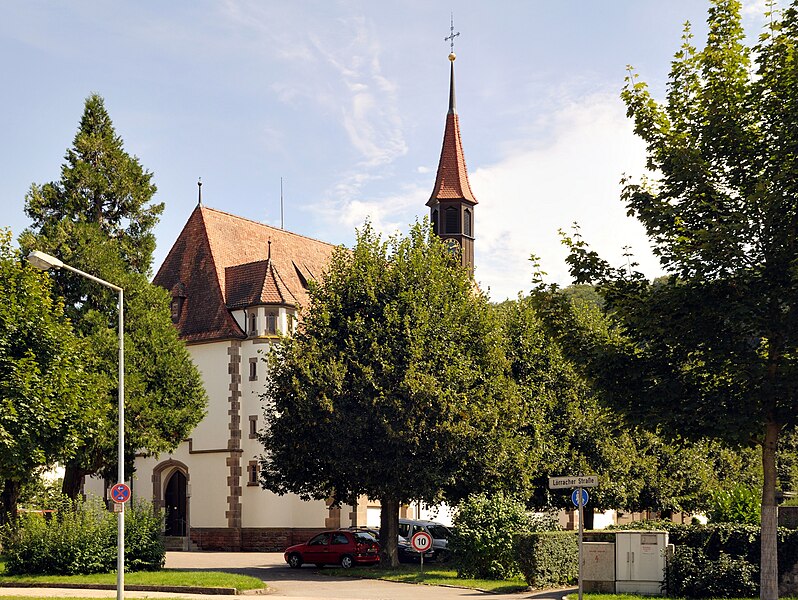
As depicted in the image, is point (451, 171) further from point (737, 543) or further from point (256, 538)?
point (737, 543)

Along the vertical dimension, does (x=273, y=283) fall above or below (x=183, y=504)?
above

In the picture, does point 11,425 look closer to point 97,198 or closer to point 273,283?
point 97,198

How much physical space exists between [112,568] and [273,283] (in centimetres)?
2220

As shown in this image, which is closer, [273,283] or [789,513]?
[789,513]

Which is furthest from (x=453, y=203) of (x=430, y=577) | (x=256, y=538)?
(x=430, y=577)

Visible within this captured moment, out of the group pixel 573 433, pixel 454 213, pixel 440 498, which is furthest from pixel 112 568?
pixel 454 213

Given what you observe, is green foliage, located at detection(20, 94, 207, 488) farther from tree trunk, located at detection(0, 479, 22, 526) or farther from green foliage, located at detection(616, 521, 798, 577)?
green foliage, located at detection(616, 521, 798, 577)

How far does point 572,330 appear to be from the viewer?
66.7 ft

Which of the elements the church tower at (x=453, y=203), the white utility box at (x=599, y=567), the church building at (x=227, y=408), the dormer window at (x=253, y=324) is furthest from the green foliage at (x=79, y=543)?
the church tower at (x=453, y=203)

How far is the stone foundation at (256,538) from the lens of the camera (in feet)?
166

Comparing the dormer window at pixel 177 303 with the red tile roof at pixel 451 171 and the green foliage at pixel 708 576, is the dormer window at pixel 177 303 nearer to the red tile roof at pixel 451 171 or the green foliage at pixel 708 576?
the red tile roof at pixel 451 171

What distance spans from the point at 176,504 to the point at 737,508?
30.3 metres

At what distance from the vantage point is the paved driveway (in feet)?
90.4

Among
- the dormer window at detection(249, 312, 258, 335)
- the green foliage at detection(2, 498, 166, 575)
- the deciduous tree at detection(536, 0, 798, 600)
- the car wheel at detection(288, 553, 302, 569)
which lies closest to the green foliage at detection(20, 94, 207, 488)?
the green foliage at detection(2, 498, 166, 575)
